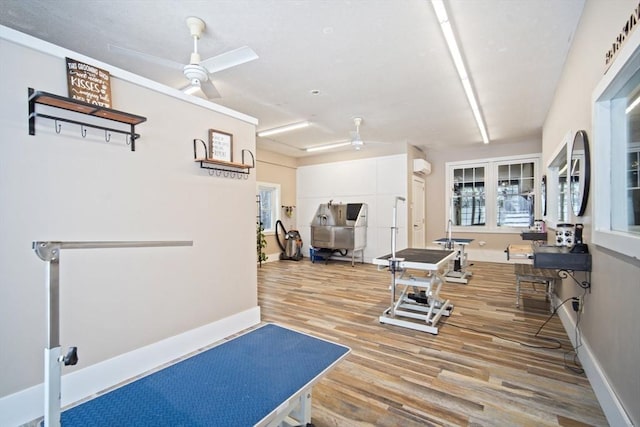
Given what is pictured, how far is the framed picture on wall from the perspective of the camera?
2.91m

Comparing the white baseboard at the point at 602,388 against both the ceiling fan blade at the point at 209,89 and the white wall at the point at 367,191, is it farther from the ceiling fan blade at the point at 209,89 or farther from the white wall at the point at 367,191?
the white wall at the point at 367,191

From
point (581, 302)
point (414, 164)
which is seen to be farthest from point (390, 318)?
point (414, 164)

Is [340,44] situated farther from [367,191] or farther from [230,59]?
[367,191]

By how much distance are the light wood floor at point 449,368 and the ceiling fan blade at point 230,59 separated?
2803 mm

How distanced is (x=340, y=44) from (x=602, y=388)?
353cm

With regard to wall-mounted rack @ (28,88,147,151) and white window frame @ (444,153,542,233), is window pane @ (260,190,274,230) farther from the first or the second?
wall-mounted rack @ (28,88,147,151)

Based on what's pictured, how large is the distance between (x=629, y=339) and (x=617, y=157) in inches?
44.3

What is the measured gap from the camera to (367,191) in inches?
300

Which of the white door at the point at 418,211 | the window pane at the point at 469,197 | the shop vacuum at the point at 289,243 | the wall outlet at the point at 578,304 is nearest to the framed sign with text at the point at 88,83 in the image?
the wall outlet at the point at 578,304

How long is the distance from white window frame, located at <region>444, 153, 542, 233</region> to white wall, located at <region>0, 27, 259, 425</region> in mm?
6474

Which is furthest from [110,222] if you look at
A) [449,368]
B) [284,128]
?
[284,128]

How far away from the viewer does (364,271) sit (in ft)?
21.4

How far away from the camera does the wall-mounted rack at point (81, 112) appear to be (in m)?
1.86

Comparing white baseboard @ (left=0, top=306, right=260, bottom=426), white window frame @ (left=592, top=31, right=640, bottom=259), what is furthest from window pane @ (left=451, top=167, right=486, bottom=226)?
white baseboard @ (left=0, top=306, right=260, bottom=426)
